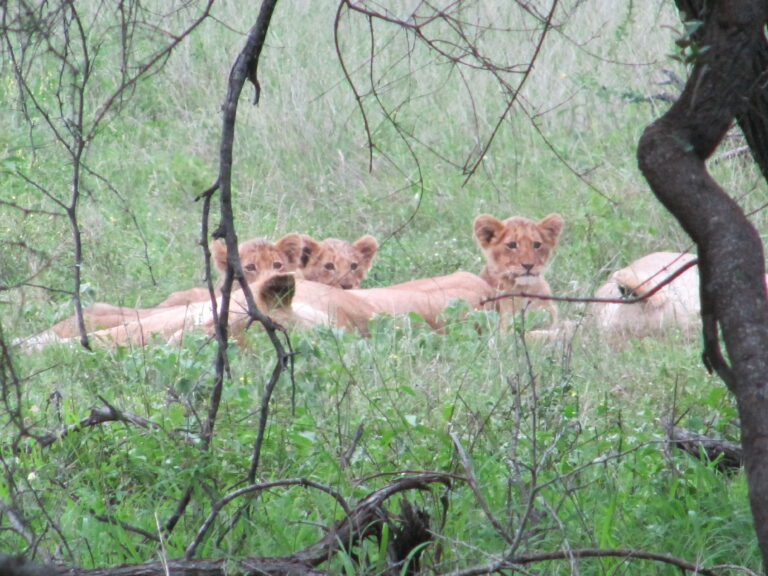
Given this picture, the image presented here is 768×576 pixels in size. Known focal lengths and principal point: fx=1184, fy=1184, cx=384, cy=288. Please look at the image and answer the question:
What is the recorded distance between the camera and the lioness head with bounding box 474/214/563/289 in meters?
6.89

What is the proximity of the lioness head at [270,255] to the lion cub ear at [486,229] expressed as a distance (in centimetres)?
108

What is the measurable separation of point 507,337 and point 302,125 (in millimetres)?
4172

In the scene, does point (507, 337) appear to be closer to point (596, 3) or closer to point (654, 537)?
point (654, 537)

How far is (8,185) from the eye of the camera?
827 centimetres

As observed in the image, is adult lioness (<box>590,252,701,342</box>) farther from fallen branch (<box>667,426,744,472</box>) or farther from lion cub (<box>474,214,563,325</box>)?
fallen branch (<box>667,426,744,472</box>)

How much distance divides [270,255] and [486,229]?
1.31 m

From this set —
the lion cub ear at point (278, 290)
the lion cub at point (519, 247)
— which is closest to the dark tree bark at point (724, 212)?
the lion cub ear at point (278, 290)

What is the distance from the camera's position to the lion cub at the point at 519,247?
6.89 m

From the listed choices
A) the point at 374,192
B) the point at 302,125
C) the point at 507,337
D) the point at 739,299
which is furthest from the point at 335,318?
the point at 739,299

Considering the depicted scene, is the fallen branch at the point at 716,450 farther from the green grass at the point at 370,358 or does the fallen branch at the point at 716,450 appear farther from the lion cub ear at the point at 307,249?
the lion cub ear at the point at 307,249

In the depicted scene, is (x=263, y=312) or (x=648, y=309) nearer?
(x=263, y=312)

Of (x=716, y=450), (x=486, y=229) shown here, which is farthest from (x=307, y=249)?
(x=716, y=450)

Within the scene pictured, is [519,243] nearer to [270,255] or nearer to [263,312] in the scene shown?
[270,255]

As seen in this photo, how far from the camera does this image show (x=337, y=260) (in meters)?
7.34
